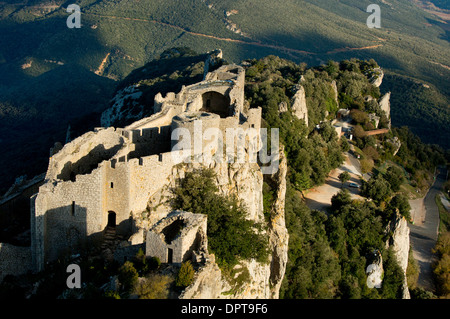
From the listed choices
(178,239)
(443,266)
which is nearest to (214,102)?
(178,239)

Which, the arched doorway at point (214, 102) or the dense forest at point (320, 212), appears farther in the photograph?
the dense forest at point (320, 212)

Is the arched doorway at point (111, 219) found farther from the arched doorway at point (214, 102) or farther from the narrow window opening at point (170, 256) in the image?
the arched doorway at point (214, 102)

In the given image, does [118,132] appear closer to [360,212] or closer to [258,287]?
[258,287]

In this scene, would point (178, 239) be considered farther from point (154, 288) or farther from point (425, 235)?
point (425, 235)

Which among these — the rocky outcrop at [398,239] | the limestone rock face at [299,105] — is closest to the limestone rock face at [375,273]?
the rocky outcrop at [398,239]

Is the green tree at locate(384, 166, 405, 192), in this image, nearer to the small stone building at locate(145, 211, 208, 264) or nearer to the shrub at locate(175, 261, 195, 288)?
the small stone building at locate(145, 211, 208, 264)
